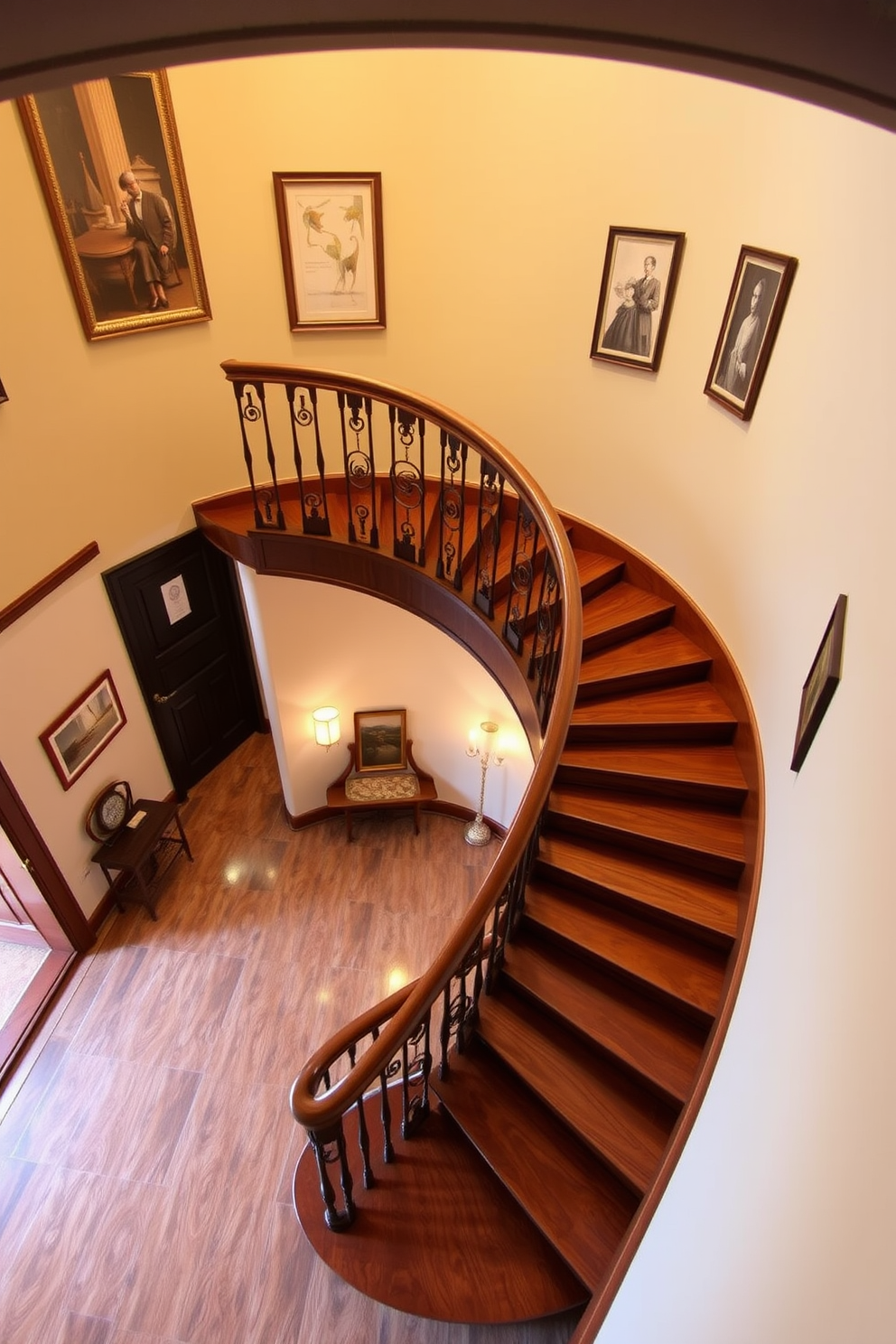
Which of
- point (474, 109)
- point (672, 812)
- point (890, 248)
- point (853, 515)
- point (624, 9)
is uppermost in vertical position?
point (474, 109)

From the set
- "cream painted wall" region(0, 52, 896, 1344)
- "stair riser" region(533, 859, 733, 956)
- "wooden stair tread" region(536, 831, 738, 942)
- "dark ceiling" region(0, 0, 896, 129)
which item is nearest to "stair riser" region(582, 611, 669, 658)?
"cream painted wall" region(0, 52, 896, 1344)

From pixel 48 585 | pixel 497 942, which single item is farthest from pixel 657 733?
pixel 48 585

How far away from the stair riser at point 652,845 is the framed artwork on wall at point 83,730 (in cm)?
309

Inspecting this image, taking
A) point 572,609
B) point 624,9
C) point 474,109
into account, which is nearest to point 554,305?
point 474,109

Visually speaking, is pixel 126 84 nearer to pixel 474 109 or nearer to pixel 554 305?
pixel 474 109

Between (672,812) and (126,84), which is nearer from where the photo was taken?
(672,812)

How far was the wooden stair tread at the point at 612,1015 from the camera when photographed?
105 inches

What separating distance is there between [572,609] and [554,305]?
233cm

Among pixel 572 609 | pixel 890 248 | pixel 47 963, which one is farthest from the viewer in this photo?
pixel 47 963

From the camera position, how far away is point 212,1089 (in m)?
4.08

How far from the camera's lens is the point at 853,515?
206cm

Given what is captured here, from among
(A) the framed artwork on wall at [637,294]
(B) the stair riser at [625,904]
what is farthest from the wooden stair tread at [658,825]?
(A) the framed artwork on wall at [637,294]

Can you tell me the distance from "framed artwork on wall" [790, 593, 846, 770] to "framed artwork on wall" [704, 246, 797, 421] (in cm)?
134

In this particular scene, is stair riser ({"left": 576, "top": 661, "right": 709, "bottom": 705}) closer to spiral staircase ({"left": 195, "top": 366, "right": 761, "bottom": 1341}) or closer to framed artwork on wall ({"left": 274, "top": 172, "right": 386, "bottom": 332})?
spiral staircase ({"left": 195, "top": 366, "right": 761, "bottom": 1341})
